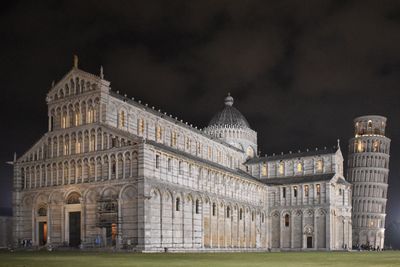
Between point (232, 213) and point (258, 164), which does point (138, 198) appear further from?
point (258, 164)

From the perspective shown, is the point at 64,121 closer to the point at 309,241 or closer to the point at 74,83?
the point at 74,83

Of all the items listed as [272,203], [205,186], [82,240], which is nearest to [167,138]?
[205,186]

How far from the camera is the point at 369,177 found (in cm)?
12425

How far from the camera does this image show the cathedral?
64.2 metres

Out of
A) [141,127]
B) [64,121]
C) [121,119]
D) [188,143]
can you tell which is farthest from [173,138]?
[64,121]

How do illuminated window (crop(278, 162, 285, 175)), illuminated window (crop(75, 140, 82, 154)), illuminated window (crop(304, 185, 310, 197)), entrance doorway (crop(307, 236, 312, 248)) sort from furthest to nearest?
1. illuminated window (crop(278, 162, 285, 175))
2. illuminated window (crop(304, 185, 310, 197))
3. entrance doorway (crop(307, 236, 312, 248))
4. illuminated window (crop(75, 140, 82, 154))

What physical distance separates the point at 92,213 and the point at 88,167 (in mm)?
5883

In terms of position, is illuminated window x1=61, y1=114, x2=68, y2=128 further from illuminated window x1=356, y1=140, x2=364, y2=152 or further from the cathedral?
illuminated window x1=356, y1=140, x2=364, y2=152

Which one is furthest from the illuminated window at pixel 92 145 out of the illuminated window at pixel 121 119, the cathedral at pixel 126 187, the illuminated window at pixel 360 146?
the illuminated window at pixel 360 146

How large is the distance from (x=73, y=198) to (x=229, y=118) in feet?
151

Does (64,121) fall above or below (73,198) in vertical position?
above

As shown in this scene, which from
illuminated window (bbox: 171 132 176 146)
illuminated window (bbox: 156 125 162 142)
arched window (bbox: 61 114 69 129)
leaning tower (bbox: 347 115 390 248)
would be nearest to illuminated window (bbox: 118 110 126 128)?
arched window (bbox: 61 114 69 129)

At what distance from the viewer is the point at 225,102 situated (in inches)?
4382

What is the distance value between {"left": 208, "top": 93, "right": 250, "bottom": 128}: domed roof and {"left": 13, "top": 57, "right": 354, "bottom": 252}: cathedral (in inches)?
565
